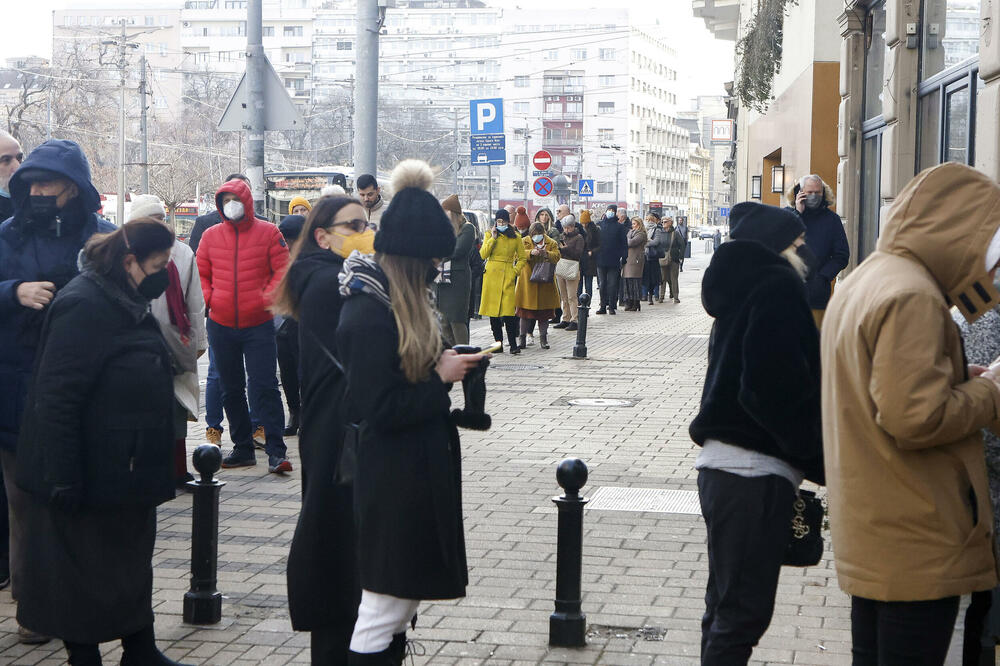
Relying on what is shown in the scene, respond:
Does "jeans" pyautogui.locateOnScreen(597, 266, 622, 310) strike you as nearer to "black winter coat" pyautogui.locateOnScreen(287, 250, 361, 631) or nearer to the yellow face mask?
the yellow face mask

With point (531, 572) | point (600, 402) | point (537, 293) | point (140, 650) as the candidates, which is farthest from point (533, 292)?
point (140, 650)

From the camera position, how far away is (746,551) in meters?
4.07

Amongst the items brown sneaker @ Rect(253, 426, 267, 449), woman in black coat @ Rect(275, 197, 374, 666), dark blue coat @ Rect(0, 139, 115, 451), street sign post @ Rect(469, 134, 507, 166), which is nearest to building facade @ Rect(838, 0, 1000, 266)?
woman in black coat @ Rect(275, 197, 374, 666)

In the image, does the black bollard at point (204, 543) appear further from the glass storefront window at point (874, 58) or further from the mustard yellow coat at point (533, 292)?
the mustard yellow coat at point (533, 292)

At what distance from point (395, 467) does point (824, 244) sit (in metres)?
8.36

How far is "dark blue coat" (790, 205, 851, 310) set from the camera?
452 inches

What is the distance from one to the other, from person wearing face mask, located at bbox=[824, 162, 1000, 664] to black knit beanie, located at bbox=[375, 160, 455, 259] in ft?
3.99

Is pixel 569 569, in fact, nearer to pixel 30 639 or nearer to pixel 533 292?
pixel 30 639

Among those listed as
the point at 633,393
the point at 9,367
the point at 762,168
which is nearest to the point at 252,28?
the point at 633,393

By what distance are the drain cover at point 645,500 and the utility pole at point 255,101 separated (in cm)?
602

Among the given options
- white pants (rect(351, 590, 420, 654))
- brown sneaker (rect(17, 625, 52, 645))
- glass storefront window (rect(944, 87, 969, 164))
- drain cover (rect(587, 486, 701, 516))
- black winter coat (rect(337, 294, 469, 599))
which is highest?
glass storefront window (rect(944, 87, 969, 164))

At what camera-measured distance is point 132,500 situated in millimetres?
4445

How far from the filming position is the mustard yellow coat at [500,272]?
17.3 metres

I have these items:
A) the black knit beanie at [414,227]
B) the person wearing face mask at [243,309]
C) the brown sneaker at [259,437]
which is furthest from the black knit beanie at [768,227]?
the brown sneaker at [259,437]
